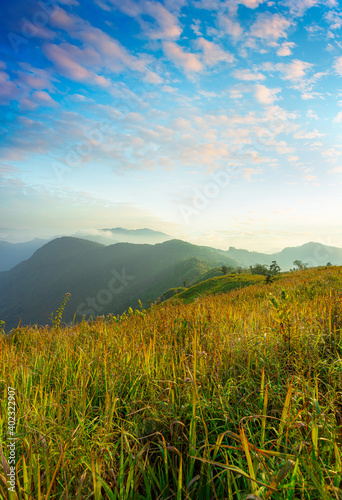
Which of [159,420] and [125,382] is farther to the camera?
[125,382]

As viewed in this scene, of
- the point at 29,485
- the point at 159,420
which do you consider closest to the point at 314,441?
the point at 159,420

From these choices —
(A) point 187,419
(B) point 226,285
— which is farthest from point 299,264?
(A) point 187,419

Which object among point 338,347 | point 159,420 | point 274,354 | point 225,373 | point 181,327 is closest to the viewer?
point 159,420

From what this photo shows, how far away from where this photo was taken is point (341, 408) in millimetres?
2164

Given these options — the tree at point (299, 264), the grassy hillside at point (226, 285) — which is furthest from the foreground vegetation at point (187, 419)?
the tree at point (299, 264)

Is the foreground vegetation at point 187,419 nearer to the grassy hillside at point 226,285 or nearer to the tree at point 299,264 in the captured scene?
the grassy hillside at point 226,285

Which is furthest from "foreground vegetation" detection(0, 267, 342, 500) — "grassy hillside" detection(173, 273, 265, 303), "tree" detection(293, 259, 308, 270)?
Result: "tree" detection(293, 259, 308, 270)

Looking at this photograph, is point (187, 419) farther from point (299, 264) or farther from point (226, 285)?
point (299, 264)

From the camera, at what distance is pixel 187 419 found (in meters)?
2.20

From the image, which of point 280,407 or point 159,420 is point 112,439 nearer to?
point 159,420

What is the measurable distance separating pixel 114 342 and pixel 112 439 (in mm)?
1928

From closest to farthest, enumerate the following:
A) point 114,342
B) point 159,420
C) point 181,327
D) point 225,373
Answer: point 159,420, point 225,373, point 114,342, point 181,327

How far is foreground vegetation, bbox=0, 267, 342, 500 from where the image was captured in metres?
1.50

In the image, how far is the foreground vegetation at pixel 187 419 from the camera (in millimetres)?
1500
